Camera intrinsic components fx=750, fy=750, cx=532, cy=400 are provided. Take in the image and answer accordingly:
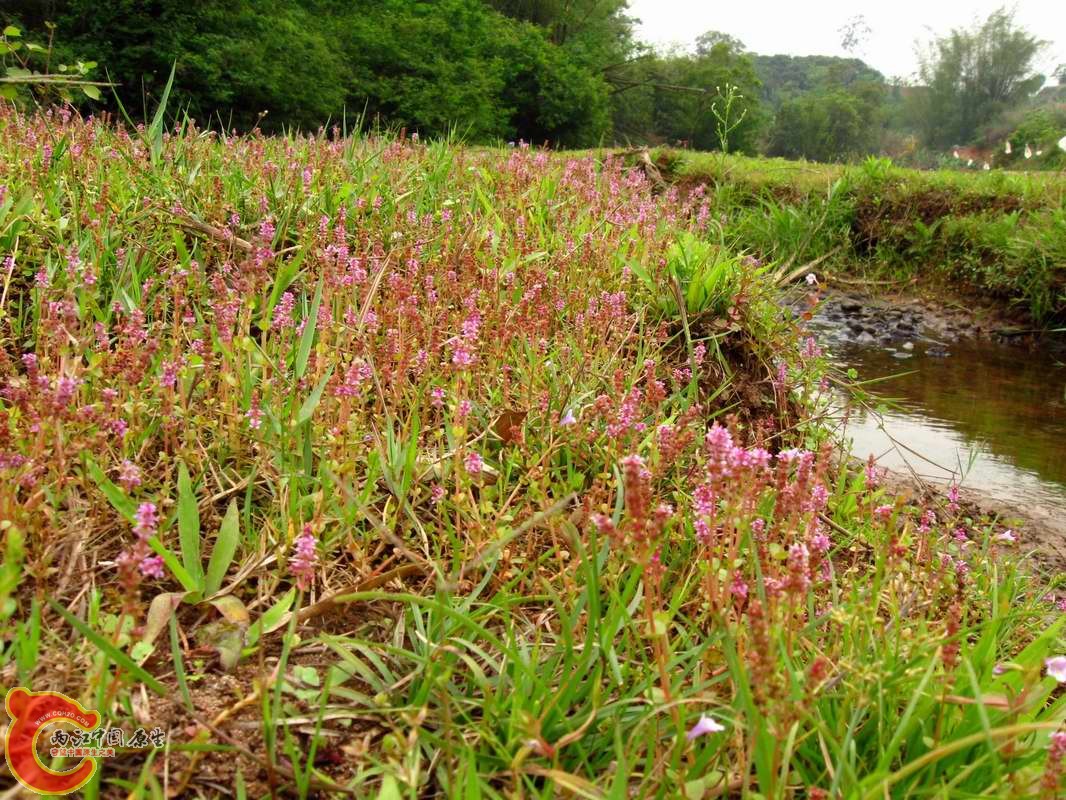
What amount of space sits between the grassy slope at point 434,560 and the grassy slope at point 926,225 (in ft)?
22.9

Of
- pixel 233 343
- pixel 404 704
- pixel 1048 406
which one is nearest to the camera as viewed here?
pixel 404 704

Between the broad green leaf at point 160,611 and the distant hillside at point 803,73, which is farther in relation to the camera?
the distant hillside at point 803,73

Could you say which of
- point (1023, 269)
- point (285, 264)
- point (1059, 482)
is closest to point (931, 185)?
point (1023, 269)

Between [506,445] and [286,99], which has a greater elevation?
[286,99]

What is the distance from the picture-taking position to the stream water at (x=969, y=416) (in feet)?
14.1

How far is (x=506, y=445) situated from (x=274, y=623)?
3.23 ft

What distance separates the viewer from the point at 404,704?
1.42 metres

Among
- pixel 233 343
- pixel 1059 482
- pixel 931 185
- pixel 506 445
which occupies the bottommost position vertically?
pixel 1059 482

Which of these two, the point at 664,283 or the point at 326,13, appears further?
the point at 326,13

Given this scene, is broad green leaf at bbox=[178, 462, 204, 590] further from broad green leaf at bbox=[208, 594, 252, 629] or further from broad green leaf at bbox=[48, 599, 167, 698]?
broad green leaf at bbox=[48, 599, 167, 698]

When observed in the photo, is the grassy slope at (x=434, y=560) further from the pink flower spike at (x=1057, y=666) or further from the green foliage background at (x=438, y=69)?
the green foliage background at (x=438, y=69)

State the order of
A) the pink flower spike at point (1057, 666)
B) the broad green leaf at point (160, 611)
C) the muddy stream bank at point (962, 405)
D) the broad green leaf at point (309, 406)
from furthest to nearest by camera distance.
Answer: the muddy stream bank at point (962, 405)
the broad green leaf at point (309, 406)
the broad green leaf at point (160, 611)
the pink flower spike at point (1057, 666)

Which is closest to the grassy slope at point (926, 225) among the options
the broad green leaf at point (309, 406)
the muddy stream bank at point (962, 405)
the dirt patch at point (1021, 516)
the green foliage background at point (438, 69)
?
the muddy stream bank at point (962, 405)

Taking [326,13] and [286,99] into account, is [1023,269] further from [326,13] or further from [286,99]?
[326,13]
